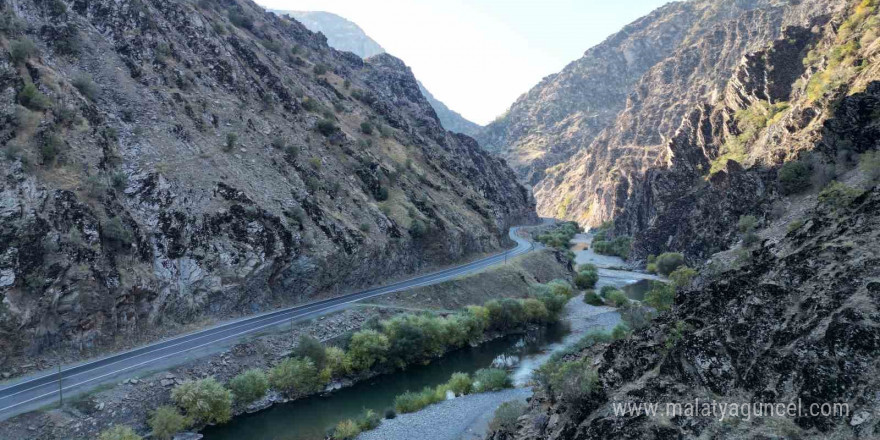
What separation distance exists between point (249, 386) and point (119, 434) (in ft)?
25.7

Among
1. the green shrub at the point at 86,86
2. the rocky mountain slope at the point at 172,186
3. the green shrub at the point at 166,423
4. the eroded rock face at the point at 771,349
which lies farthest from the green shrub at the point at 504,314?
the green shrub at the point at 86,86

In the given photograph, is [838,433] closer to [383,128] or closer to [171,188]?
[171,188]

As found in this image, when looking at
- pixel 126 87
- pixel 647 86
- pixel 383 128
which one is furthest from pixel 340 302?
pixel 647 86

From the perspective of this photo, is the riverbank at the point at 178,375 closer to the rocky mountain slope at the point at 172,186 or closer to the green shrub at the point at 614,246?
the rocky mountain slope at the point at 172,186

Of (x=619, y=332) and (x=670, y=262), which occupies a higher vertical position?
(x=619, y=332)

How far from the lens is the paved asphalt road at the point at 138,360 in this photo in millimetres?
22812

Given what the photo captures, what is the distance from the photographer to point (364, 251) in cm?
5038

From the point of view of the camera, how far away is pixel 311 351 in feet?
111

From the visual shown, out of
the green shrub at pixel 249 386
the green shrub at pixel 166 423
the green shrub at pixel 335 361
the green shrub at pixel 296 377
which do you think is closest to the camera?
the green shrub at pixel 166 423

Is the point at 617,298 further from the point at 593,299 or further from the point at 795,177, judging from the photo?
the point at 795,177

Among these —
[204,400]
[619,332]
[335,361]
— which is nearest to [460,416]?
[335,361]

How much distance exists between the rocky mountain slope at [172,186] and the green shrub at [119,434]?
26.3ft

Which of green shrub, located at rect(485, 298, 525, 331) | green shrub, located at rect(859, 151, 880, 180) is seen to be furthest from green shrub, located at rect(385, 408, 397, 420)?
green shrub, located at rect(859, 151, 880, 180)

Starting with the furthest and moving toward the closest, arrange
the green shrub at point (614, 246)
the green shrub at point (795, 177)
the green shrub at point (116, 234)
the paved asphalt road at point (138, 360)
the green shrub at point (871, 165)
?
the green shrub at point (614, 246) < the green shrub at point (795, 177) < the green shrub at point (116, 234) < the green shrub at point (871, 165) < the paved asphalt road at point (138, 360)
